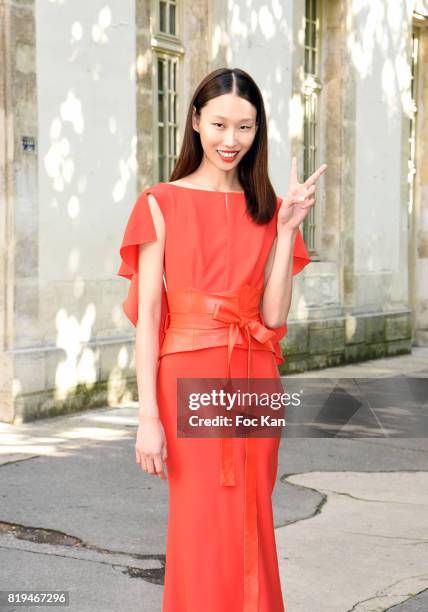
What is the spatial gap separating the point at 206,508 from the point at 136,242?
723 mm

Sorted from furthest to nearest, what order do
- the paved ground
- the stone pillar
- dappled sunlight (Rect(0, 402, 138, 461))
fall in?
the stone pillar
dappled sunlight (Rect(0, 402, 138, 461))
the paved ground

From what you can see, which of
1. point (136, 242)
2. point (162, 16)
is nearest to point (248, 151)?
point (136, 242)

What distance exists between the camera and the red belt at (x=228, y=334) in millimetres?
3062

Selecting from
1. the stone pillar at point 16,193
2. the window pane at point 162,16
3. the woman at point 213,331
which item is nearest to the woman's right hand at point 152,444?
the woman at point 213,331

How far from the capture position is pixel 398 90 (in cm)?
1407

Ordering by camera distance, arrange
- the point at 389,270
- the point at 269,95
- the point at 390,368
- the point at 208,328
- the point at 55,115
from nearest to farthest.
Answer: the point at 208,328
the point at 55,115
the point at 269,95
the point at 390,368
the point at 389,270

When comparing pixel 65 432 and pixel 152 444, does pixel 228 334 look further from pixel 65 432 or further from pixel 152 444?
pixel 65 432

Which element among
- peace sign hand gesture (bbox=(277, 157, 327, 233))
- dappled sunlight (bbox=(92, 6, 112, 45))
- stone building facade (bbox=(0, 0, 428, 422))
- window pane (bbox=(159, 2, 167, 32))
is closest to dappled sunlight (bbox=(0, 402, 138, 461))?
stone building facade (bbox=(0, 0, 428, 422))

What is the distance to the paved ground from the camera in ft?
14.9

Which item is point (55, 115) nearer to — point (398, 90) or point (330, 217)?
point (330, 217)

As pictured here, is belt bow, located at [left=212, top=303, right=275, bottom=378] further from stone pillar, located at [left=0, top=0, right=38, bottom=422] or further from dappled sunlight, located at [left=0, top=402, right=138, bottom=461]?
stone pillar, located at [left=0, top=0, right=38, bottom=422]

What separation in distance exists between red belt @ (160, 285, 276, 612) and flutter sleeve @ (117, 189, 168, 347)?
0.06 metres

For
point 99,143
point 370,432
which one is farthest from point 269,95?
point 370,432

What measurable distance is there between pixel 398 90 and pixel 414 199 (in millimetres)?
1897
